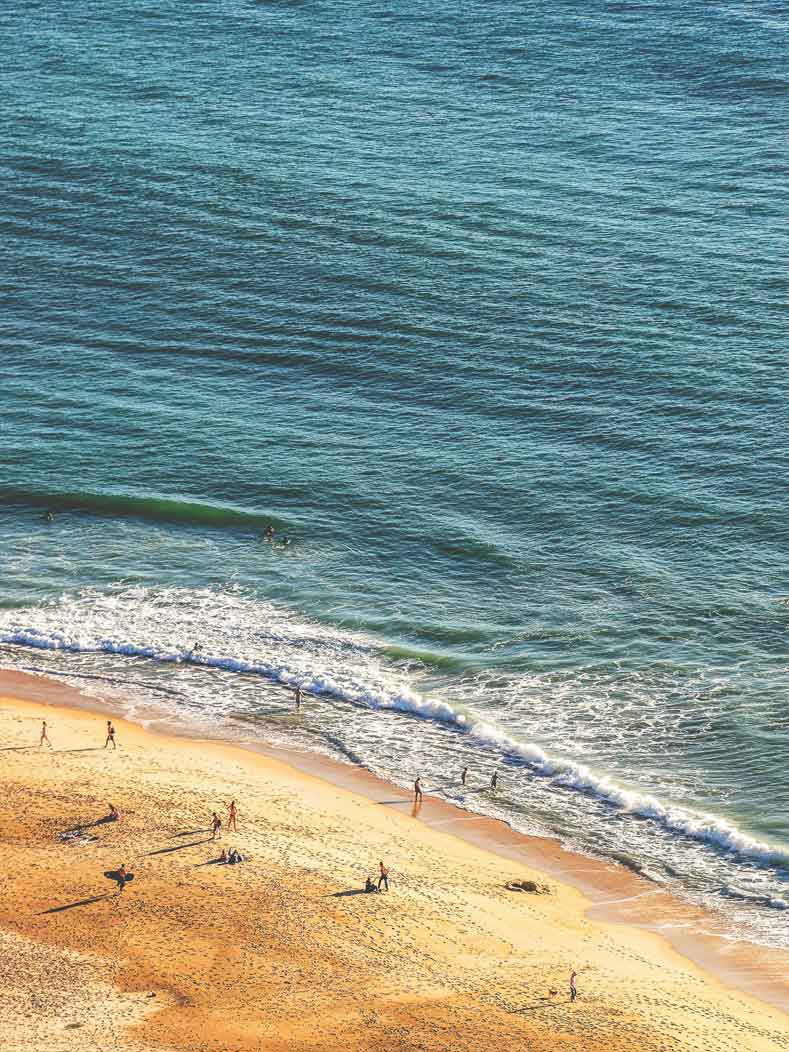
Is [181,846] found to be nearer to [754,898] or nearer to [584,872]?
[584,872]

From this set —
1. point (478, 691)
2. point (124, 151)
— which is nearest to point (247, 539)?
point (478, 691)

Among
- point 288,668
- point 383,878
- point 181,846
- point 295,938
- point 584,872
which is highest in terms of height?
point 288,668

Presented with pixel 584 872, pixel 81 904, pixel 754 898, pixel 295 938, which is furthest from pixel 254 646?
pixel 754 898

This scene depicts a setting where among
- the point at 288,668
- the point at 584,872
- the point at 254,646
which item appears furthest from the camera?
the point at 254,646

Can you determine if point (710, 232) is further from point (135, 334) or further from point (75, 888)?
point (75, 888)

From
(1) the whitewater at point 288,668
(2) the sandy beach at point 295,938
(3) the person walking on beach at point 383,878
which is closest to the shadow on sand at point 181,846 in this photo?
(2) the sandy beach at point 295,938

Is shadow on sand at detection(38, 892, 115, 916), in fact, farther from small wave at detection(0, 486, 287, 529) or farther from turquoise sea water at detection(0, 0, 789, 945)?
small wave at detection(0, 486, 287, 529)

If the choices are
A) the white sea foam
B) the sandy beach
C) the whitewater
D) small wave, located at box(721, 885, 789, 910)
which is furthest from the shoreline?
the white sea foam
